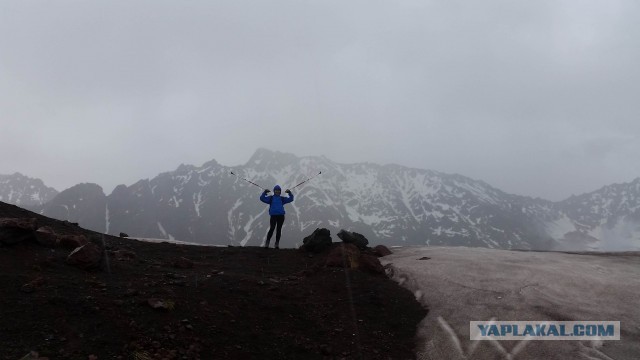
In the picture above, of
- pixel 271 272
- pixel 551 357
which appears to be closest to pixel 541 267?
pixel 551 357

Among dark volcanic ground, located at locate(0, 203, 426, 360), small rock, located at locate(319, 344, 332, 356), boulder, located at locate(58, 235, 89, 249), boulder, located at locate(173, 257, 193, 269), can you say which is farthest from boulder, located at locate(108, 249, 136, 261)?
small rock, located at locate(319, 344, 332, 356)

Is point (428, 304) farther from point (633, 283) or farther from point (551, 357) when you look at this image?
point (633, 283)

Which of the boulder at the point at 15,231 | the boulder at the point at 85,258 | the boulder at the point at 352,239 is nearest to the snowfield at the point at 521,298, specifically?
the boulder at the point at 352,239

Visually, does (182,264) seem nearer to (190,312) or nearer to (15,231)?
(15,231)

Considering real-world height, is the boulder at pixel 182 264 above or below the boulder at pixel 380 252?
below

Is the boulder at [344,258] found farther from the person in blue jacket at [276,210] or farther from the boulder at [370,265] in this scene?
the person in blue jacket at [276,210]

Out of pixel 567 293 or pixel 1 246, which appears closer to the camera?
pixel 1 246

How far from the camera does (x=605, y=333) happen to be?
1141cm

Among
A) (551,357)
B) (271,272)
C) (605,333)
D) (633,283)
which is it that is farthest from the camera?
(271,272)

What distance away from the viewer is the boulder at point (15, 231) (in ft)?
38.6

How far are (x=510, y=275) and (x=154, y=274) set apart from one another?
1229cm

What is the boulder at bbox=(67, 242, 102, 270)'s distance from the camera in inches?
466

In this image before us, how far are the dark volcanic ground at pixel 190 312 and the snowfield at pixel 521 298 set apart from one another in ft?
2.90

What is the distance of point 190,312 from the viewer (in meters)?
10.4
